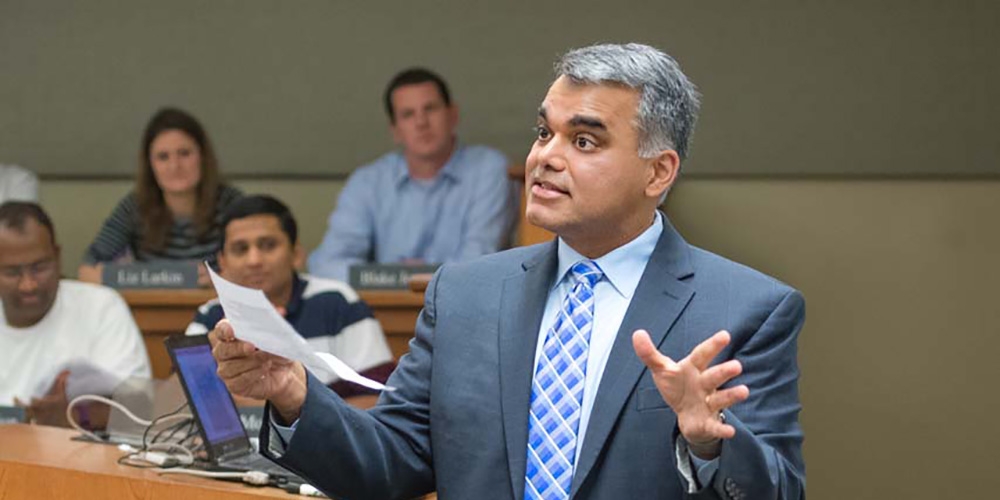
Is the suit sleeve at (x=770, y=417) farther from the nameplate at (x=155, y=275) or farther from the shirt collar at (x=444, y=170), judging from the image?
the shirt collar at (x=444, y=170)

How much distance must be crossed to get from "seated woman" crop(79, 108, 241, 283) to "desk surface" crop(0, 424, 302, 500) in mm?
2476

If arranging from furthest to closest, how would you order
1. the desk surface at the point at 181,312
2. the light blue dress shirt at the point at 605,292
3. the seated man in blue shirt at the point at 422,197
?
the seated man in blue shirt at the point at 422,197 → the desk surface at the point at 181,312 → the light blue dress shirt at the point at 605,292

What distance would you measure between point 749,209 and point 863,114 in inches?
22.4

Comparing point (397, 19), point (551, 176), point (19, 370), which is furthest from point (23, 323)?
point (551, 176)

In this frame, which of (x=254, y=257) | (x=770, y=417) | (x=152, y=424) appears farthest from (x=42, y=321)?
(x=770, y=417)

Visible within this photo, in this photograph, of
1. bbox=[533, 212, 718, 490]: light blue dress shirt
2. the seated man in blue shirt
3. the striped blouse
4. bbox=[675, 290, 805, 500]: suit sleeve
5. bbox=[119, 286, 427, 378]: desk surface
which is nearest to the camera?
bbox=[675, 290, 805, 500]: suit sleeve

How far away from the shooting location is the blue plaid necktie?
6.63ft

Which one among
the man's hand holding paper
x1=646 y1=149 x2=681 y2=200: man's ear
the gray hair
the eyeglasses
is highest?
the gray hair

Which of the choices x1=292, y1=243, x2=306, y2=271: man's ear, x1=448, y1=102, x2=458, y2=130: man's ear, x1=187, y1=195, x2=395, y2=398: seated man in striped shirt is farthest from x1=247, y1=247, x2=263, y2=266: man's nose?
x1=448, y1=102, x2=458, y2=130: man's ear

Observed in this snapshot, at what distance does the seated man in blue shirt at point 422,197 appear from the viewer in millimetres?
5816

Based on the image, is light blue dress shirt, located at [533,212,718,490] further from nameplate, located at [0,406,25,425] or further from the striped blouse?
the striped blouse

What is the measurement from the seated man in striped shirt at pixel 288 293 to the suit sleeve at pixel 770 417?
248cm

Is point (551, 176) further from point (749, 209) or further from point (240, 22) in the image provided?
point (240, 22)

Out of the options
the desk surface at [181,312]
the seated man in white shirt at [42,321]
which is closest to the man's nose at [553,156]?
the seated man in white shirt at [42,321]
